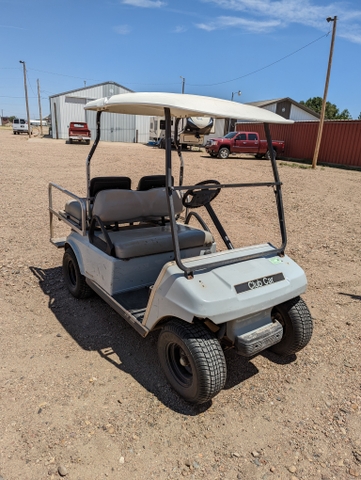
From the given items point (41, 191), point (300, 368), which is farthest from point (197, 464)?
point (41, 191)

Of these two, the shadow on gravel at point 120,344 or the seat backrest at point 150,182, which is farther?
the seat backrest at point 150,182

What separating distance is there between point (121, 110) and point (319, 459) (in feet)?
11.3

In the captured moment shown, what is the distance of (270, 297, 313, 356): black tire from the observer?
2783mm

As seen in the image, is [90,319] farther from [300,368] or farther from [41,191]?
[41,191]

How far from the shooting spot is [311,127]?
1986 cm

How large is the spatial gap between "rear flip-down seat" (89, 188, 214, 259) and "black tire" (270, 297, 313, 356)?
3.46 ft

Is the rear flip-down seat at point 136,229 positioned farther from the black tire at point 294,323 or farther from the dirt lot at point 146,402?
the black tire at point 294,323

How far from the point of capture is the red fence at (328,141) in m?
17.6

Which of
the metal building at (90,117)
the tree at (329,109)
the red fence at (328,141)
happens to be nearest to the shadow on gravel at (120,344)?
the red fence at (328,141)

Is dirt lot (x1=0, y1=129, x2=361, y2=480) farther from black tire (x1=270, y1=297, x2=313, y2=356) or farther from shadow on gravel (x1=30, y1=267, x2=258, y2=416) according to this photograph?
black tire (x1=270, y1=297, x2=313, y2=356)

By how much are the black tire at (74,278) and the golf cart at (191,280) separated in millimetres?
97

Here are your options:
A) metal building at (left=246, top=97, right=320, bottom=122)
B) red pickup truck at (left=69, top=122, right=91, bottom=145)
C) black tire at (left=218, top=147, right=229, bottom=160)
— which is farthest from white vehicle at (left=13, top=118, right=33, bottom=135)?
black tire at (left=218, top=147, right=229, bottom=160)

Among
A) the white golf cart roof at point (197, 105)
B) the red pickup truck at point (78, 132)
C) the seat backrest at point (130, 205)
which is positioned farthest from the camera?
the red pickup truck at point (78, 132)

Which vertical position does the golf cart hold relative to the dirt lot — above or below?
above
